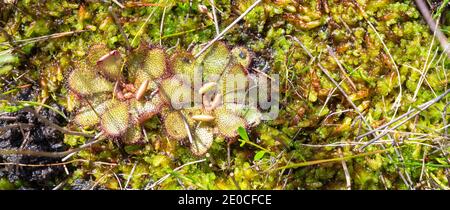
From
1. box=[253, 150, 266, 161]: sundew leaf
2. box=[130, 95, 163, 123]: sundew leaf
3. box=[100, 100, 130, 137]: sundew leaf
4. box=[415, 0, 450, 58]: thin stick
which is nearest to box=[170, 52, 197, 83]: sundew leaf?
box=[130, 95, 163, 123]: sundew leaf

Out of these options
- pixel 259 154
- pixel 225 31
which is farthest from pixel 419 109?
pixel 225 31

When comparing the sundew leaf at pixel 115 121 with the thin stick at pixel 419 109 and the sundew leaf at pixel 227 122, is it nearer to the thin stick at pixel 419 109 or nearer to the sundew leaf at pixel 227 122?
the sundew leaf at pixel 227 122

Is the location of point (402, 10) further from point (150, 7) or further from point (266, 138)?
point (150, 7)

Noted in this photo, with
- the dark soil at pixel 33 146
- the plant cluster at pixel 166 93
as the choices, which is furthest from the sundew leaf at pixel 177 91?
the dark soil at pixel 33 146

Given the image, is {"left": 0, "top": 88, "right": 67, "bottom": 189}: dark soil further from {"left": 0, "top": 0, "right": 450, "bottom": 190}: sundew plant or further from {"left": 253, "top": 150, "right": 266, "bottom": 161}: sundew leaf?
{"left": 253, "top": 150, "right": 266, "bottom": 161}: sundew leaf

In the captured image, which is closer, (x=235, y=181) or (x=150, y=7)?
(x=235, y=181)

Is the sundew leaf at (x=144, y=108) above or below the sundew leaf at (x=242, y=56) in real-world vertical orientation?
below
